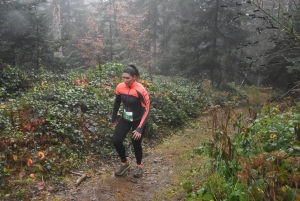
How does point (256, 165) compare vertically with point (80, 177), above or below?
above

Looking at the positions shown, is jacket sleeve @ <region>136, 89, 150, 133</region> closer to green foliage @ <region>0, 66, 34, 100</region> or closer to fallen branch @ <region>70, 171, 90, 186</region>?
fallen branch @ <region>70, 171, 90, 186</region>

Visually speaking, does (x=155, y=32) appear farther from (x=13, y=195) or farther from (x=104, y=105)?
(x=13, y=195)

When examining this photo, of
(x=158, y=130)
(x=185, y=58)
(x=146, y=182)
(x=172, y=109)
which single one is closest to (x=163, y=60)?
(x=185, y=58)

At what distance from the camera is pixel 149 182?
5340 millimetres

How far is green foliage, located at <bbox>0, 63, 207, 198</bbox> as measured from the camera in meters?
5.15

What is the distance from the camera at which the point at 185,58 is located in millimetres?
17922

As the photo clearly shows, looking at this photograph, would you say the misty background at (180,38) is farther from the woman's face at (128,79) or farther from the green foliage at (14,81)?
the woman's face at (128,79)

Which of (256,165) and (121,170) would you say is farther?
(121,170)

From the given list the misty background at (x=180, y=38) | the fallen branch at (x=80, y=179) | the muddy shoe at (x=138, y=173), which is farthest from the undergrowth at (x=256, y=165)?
the fallen branch at (x=80, y=179)

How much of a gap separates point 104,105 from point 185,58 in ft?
35.5

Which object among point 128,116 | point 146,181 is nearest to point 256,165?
point 128,116

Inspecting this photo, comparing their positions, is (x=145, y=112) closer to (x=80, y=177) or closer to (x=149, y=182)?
(x=149, y=182)

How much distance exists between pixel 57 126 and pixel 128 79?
2.39 metres

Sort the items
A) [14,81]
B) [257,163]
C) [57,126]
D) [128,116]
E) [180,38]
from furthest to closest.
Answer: [180,38], [14,81], [57,126], [128,116], [257,163]
